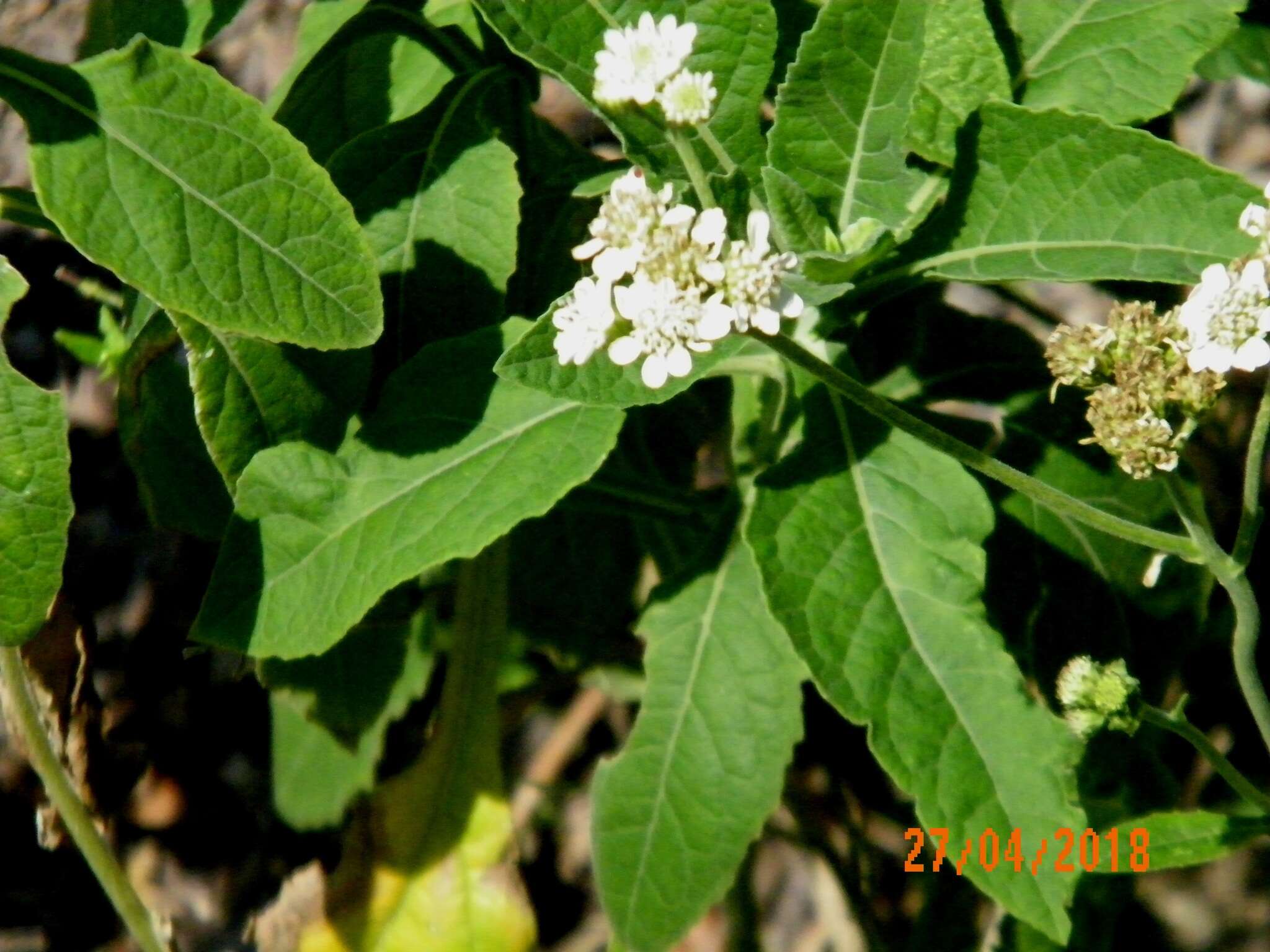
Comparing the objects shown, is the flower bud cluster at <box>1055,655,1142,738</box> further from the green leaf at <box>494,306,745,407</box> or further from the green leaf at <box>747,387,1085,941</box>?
the green leaf at <box>494,306,745,407</box>

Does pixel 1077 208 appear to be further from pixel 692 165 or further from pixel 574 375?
pixel 574 375

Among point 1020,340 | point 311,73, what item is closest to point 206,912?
point 311,73

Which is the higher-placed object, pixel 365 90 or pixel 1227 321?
pixel 1227 321

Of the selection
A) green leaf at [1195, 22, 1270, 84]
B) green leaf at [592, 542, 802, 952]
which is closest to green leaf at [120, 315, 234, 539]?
green leaf at [592, 542, 802, 952]

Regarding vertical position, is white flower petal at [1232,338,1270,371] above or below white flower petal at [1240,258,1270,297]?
below

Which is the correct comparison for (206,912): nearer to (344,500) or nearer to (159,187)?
(344,500)

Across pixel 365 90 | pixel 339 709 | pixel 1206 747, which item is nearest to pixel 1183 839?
pixel 1206 747

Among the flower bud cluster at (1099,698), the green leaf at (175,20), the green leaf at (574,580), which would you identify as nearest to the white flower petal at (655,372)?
the flower bud cluster at (1099,698)
